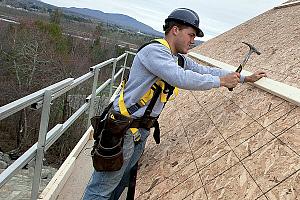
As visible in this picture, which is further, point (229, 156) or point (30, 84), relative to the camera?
point (30, 84)

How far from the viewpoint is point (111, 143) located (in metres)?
3.28

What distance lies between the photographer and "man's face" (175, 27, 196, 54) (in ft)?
11.1

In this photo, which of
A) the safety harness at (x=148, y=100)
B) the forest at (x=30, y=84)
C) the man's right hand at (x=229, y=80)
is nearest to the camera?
the safety harness at (x=148, y=100)

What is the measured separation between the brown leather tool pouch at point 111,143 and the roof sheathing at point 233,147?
0.35 metres

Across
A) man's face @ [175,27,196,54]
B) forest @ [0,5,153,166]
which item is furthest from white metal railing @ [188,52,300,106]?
forest @ [0,5,153,166]

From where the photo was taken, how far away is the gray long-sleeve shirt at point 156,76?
10.2 ft

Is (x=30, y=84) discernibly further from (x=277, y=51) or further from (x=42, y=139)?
(x=42, y=139)

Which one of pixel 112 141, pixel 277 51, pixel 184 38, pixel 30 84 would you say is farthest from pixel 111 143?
pixel 30 84

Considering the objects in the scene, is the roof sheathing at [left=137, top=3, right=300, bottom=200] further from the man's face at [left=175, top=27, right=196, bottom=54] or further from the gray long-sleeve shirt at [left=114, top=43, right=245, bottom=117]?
the man's face at [left=175, top=27, right=196, bottom=54]

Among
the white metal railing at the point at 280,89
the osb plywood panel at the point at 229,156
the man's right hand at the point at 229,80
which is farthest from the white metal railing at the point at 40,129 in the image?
the white metal railing at the point at 280,89

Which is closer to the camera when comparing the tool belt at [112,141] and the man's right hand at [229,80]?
the tool belt at [112,141]

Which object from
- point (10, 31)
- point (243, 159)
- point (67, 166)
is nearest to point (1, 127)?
point (10, 31)

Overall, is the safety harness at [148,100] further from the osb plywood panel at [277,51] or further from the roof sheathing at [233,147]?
the osb plywood panel at [277,51]

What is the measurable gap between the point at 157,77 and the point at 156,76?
0.7 inches
